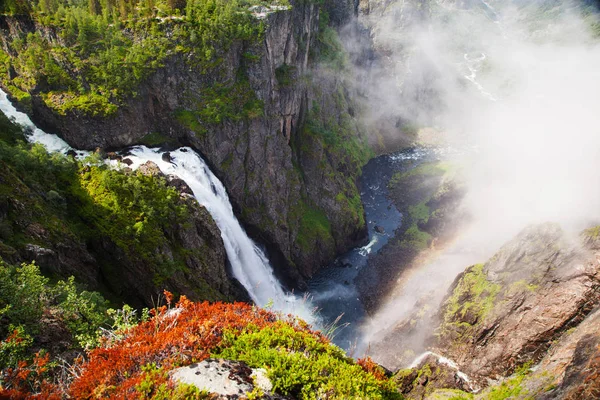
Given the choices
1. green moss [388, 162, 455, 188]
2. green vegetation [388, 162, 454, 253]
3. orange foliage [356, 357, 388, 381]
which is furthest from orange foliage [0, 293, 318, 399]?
green moss [388, 162, 455, 188]

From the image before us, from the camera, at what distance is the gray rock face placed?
26.3 ft

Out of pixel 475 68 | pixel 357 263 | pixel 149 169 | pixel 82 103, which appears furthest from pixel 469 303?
pixel 475 68

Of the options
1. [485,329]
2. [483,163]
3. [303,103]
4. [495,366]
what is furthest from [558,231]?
[483,163]

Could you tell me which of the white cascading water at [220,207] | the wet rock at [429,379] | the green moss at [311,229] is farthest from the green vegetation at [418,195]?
the wet rock at [429,379]

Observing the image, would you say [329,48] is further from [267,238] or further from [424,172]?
[267,238]

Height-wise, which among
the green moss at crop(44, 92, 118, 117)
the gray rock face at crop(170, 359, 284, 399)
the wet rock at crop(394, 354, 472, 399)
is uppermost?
the green moss at crop(44, 92, 118, 117)

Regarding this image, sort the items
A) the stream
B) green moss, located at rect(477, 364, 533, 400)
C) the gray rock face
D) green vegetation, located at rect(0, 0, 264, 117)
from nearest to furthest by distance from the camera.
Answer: the gray rock face → green moss, located at rect(477, 364, 533, 400) → green vegetation, located at rect(0, 0, 264, 117) → the stream

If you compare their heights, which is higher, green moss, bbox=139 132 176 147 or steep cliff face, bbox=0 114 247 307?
green moss, bbox=139 132 176 147

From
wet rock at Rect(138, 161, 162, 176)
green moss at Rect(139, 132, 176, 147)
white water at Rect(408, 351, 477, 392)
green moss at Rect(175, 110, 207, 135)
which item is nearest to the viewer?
white water at Rect(408, 351, 477, 392)

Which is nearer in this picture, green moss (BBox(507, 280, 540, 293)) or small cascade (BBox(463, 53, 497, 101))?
green moss (BBox(507, 280, 540, 293))

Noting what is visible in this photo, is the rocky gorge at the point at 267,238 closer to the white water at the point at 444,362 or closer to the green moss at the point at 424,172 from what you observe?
the white water at the point at 444,362

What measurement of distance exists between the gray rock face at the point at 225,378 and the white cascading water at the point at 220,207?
2732cm

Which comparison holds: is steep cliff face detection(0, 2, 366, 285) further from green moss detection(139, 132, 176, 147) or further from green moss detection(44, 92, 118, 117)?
green moss detection(44, 92, 118, 117)

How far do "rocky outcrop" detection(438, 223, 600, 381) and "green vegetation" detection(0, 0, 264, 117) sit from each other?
117 feet
